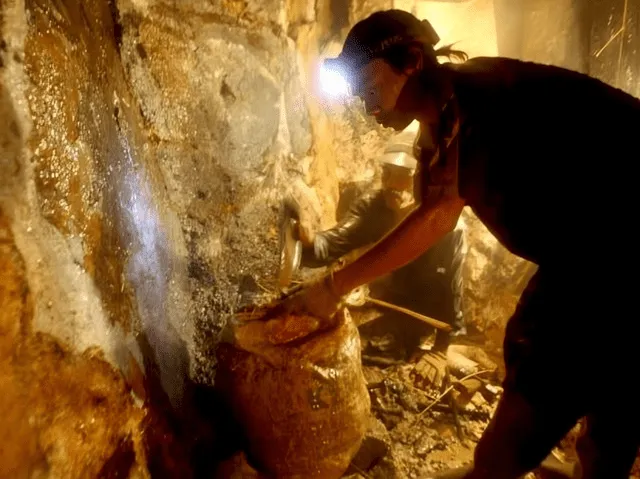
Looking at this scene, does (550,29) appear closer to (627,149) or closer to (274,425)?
(627,149)

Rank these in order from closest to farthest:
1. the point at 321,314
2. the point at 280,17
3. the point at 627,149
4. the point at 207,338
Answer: the point at 627,149 < the point at 321,314 < the point at 207,338 < the point at 280,17

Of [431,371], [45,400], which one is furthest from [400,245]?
→ [431,371]

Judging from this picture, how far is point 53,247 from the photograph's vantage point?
1345 millimetres

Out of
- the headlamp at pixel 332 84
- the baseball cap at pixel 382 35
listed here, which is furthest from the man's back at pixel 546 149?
the headlamp at pixel 332 84

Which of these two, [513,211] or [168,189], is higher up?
[513,211]

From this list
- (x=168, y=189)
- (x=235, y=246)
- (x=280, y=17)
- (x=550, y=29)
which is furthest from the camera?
(x=550, y=29)

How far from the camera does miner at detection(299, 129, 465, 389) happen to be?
4020 mm

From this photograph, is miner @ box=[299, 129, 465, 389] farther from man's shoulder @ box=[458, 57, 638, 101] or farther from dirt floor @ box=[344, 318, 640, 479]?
man's shoulder @ box=[458, 57, 638, 101]

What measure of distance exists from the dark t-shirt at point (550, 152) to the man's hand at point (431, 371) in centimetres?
239

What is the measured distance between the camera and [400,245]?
1.86 metres

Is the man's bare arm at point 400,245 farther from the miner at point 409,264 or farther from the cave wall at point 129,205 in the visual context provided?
the miner at point 409,264

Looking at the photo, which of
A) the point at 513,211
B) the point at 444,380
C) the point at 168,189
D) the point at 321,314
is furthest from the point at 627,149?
the point at 444,380

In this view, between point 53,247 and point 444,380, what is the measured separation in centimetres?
308

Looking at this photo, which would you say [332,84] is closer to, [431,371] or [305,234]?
[305,234]
